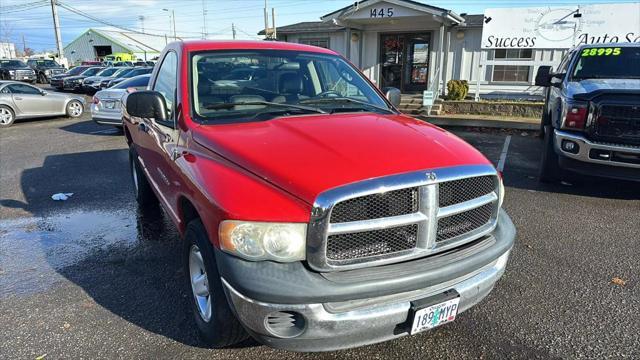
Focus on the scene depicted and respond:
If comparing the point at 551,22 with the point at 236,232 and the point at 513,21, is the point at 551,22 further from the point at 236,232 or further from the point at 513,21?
the point at 236,232

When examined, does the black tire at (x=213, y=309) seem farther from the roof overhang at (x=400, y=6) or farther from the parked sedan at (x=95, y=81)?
the parked sedan at (x=95, y=81)

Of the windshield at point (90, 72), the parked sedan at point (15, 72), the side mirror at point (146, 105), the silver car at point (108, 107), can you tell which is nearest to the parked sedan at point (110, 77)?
the windshield at point (90, 72)

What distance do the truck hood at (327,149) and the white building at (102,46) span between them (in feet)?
211

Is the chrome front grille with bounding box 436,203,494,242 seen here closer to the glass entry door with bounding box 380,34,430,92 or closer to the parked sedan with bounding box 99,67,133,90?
the glass entry door with bounding box 380,34,430,92

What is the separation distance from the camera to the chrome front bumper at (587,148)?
5161 mm

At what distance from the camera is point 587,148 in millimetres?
5352

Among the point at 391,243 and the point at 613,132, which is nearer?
the point at 391,243

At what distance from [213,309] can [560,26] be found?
14016mm

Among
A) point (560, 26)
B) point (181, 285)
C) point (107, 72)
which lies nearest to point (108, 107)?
point (181, 285)

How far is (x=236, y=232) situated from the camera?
6.94 ft

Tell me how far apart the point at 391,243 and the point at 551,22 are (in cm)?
1349

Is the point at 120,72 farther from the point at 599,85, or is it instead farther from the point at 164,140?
the point at 599,85

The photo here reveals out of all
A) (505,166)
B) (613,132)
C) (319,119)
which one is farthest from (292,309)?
(505,166)

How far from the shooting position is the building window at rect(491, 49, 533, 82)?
15333mm
